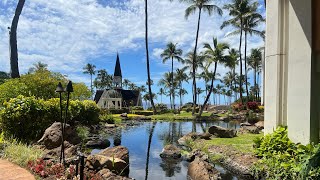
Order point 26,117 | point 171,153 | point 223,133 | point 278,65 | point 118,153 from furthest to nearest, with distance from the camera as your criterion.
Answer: point 223,133 < point 26,117 < point 171,153 < point 118,153 < point 278,65

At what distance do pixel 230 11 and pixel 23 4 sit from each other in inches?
995

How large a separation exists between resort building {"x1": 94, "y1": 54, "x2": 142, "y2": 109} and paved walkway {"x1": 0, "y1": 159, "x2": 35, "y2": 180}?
3950cm

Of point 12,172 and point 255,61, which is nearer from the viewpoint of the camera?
point 12,172

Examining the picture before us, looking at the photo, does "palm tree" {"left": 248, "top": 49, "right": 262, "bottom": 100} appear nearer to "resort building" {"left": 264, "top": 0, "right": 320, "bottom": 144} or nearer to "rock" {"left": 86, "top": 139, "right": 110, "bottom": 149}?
"rock" {"left": 86, "top": 139, "right": 110, "bottom": 149}

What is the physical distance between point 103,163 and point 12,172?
2222 mm

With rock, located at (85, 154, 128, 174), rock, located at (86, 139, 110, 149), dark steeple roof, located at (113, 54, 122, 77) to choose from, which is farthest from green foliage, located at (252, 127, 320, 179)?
dark steeple roof, located at (113, 54, 122, 77)

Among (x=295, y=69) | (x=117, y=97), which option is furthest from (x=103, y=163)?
(x=117, y=97)

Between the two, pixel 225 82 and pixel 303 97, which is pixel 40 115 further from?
pixel 225 82

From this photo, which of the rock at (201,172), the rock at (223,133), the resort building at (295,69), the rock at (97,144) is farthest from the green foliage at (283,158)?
the rock at (97,144)

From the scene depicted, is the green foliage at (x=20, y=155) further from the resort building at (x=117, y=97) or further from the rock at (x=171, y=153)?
the resort building at (x=117, y=97)

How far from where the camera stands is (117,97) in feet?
158

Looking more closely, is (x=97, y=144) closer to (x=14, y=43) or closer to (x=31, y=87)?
(x=31, y=87)

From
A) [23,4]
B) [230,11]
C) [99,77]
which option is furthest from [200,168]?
[99,77]

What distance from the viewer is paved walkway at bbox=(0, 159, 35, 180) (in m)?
5.75
